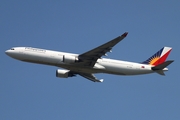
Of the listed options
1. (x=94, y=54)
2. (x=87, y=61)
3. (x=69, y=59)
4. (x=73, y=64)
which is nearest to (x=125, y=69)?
(x=94, y=54)

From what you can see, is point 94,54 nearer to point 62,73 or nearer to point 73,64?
point 73,64

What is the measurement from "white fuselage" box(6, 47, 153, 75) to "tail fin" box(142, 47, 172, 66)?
246 cm

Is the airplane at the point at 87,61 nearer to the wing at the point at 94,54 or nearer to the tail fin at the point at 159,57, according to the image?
the wing at the point at 94,54

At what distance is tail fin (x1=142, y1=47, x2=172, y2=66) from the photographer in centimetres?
5338

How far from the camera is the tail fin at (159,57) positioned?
5338 centimetres

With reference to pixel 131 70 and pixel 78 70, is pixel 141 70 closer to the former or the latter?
pixel 131 70

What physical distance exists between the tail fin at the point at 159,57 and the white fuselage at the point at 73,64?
2461mm

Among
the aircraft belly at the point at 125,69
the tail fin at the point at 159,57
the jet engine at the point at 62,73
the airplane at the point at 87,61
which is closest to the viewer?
the airplane at the point at 87,61

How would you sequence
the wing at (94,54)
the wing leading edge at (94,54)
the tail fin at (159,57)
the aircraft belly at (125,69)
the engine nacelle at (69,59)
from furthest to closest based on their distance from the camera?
1. the tail fin at (159,57)
2. the aircraft belly at (125,69)
3. the engine nacelle at (69,59)
4. the wing at (94,54)
5. the wing leading edge at (94,54)

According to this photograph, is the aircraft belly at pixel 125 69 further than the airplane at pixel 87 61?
Yes

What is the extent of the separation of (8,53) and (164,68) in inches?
839

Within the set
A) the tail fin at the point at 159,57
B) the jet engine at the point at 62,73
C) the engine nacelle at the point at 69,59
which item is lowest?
the jet engine at the point at 62,73

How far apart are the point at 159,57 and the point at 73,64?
46.3ft

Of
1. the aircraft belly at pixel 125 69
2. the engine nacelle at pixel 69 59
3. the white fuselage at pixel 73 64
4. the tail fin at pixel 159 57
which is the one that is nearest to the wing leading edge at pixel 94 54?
the white fuselage at pixel 73 64
